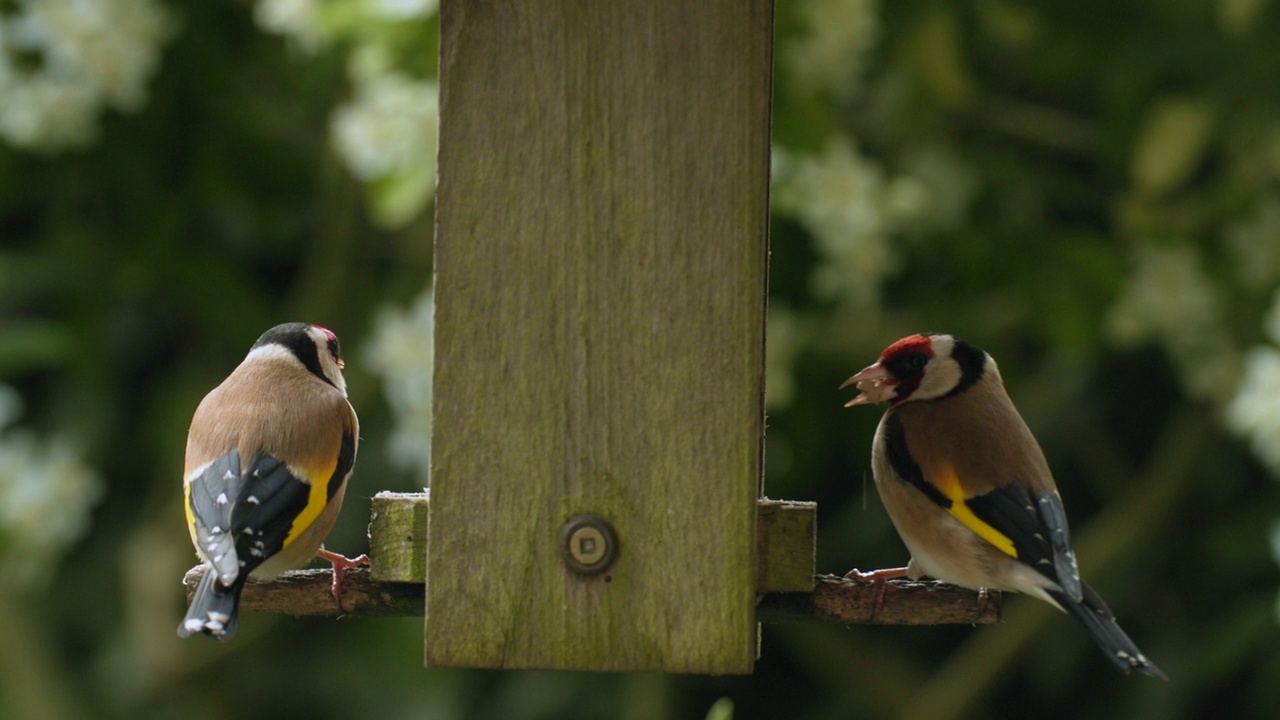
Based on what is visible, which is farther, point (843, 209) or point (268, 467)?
point (843, 209)

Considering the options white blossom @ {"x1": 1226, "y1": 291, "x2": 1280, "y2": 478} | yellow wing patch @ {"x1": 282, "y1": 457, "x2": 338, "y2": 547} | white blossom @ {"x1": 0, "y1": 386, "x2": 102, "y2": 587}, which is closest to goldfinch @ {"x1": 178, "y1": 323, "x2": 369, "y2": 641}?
yellow wing patch @ {"x1": 282, "y1": 457, "x2": 338, "y2": 547}

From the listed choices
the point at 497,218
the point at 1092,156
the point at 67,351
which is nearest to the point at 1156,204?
the point at 1092,156

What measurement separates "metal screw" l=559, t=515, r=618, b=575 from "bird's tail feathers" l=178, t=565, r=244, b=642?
0.41 m

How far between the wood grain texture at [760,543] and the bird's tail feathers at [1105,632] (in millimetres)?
390

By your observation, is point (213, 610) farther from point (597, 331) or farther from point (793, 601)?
A: point (793, 601)

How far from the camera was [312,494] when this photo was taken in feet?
7.07

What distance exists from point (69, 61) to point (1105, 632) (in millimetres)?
2507

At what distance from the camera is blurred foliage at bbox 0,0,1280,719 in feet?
11.2

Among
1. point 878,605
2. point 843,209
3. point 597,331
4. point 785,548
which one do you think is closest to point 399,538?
point 597,331

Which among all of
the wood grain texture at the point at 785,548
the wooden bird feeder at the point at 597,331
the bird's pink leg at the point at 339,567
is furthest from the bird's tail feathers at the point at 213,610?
the wood grain texture at the point at 785,548

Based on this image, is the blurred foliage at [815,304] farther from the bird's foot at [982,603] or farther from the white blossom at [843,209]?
the bird's foot at [982,603]

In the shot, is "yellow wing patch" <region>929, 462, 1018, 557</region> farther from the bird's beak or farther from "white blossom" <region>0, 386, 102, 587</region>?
"white blossom" <region>0, 386, 102, 587</region>

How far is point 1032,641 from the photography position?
13.0 ft

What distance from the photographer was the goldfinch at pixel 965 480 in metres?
2.26
